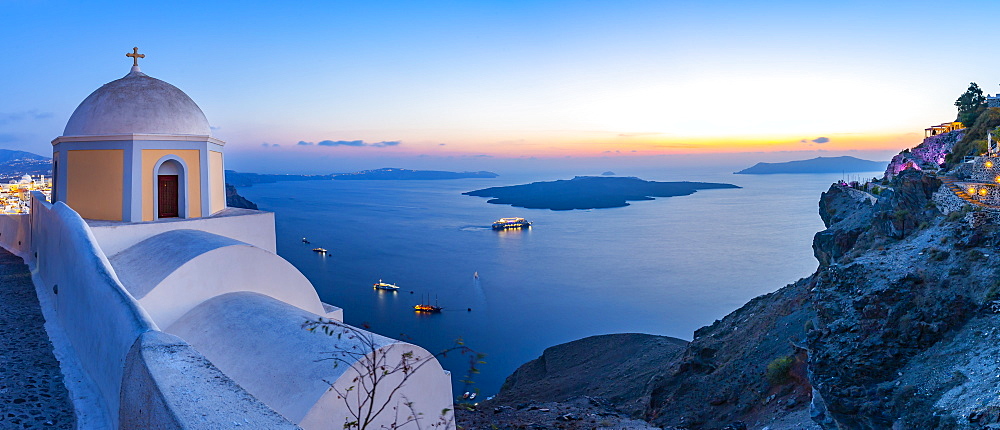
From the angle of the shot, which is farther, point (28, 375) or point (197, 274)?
point (197, 274)

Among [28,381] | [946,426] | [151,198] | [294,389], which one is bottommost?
[946,426]

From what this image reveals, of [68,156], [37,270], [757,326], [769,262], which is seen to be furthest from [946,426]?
[769,262]

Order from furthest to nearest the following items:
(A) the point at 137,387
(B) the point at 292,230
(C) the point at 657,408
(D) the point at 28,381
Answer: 1. (B) the point at 292,230
2. (C) the point at 657,408
3. (D) the point at 28,381
4. (A) the point at 137,387

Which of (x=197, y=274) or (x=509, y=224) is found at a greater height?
(x=197, y=274)

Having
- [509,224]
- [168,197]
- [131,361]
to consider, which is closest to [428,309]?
[168,197]

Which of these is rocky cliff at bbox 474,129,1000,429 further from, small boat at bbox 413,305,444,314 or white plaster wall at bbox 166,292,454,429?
small boat at bbox 413,305,444,314

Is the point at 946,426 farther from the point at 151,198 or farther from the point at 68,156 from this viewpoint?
the point at 68,156

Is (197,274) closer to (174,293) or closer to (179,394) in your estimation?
(174,293)
